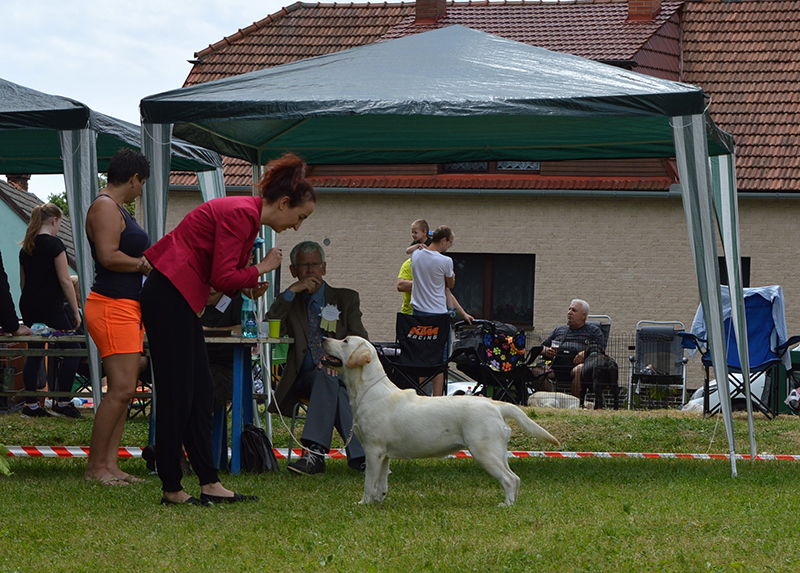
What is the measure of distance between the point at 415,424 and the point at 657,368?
8.07 meters

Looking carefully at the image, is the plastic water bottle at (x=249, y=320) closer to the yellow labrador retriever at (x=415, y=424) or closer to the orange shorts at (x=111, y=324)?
the orange shorts at (x=111, y=324)

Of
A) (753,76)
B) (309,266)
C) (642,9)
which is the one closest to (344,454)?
(309,266)

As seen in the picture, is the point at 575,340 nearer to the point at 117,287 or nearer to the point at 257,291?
the point at 257,291

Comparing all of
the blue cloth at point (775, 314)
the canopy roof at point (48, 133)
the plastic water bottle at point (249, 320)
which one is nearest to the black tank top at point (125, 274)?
the plastic water bottle at point (249, 320)

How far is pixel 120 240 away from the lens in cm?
550

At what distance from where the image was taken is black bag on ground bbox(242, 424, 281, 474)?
626 centimetres

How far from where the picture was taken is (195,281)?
4.62 m

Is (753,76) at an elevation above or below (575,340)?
above

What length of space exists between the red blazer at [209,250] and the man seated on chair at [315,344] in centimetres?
172

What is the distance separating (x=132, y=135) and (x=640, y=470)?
4.72 m

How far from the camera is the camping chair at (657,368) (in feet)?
40.4

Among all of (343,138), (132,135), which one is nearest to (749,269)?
(343,138)

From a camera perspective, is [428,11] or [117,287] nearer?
[117,287]

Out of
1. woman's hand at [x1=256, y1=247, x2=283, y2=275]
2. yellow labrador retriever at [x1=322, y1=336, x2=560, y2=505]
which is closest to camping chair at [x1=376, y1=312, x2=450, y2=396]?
yellow labrador retriever at [x1=322, y1=336, x2=560, y2=505]
